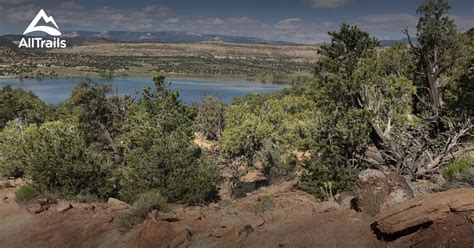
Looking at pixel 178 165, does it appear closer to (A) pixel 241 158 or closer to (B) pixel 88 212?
(B) pixel 88 212

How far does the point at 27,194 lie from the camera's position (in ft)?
A: 64.8

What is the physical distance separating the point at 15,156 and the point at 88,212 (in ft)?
58.1

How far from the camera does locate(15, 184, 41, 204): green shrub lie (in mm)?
19644

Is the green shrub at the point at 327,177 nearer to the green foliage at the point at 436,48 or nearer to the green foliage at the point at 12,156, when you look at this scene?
the green foliage at the point at 436,48

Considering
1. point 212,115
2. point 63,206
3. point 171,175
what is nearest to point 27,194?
point 63,206

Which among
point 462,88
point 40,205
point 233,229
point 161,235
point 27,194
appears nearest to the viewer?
point 233,229

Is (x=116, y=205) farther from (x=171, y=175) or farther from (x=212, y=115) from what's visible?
(x=212, y=115)

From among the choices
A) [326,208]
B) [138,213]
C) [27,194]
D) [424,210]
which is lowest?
[27,194]

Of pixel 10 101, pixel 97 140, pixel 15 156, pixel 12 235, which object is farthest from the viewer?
pixel 10 101

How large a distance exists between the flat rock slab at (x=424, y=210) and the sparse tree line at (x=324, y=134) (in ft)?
17.3

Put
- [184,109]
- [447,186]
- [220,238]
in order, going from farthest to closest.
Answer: [184,109] < [447,186] < [220,238]

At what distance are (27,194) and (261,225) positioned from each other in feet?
40.2

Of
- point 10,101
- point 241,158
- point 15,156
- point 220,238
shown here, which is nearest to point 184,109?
point 241,158

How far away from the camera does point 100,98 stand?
115ft
